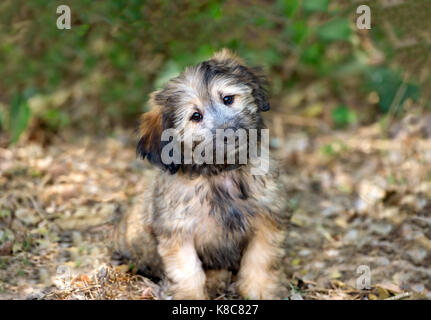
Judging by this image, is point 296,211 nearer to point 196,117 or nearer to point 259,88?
point 259,88

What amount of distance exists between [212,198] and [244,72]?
1029 millimetres

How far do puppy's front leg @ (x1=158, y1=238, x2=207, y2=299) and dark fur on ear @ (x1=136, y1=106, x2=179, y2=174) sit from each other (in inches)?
22.9

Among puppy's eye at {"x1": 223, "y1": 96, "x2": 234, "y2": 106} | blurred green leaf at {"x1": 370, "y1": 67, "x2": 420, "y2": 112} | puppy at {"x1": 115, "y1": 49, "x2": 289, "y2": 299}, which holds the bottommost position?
puppy at {"x1": 115, "y1": 49, "x2": 289, "y2": 299}

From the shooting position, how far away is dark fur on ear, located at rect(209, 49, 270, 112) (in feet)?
13.7

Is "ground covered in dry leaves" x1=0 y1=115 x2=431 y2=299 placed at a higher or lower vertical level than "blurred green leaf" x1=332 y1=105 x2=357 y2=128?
lower

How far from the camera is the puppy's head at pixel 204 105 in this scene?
12.9 ft

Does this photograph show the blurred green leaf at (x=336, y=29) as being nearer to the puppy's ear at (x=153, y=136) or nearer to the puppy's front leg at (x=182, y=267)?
the puppy's ear at (x=153, y=136)

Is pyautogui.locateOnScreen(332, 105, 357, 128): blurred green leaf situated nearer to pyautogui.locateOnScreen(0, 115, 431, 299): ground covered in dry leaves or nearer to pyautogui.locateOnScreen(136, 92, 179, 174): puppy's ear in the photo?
pyautogui.locateOnScreen(0, 115, 431, 299): ground covered in dry leaves

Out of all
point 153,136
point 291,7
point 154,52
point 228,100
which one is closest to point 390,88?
point 291,7

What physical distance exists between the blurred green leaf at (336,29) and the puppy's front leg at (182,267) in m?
4.07

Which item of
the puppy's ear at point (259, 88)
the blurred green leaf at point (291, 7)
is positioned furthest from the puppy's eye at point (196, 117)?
the blurred green leaf at point (291, 7)

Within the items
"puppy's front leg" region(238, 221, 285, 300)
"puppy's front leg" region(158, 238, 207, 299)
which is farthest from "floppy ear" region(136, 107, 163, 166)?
"puppy's front leg" region(238, 221, 285, 300)

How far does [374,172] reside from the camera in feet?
21.3

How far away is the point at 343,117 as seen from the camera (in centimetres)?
749
